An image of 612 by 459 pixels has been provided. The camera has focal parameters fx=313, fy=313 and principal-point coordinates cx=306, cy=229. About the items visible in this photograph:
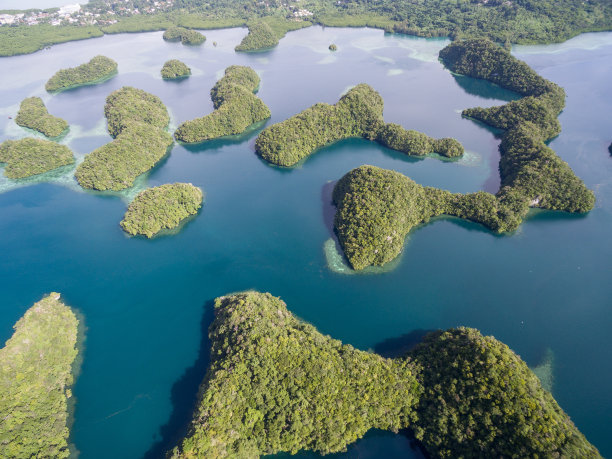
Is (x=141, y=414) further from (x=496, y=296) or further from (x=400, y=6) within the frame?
(x=400, y=6)

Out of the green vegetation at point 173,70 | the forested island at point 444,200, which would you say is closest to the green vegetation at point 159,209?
the forested island at point 444,200

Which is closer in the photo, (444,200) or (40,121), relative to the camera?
(444,200)

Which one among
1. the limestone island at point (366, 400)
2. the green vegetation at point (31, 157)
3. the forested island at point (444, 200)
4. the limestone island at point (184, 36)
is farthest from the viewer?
the limestone island at point (184, 36)

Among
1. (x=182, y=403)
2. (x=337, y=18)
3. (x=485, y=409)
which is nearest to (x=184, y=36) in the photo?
(x=337, y=18)

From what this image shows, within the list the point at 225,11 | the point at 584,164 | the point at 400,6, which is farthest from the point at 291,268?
the point at 225,11

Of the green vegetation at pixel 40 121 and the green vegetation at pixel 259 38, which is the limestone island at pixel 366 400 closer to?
the green vegetation at pixel 40 121

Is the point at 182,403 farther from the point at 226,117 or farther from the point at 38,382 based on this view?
the point at 226,117
